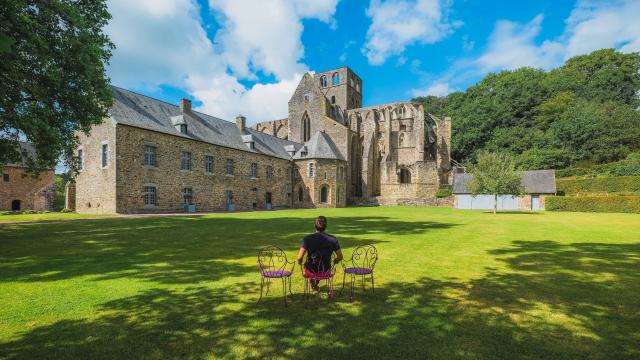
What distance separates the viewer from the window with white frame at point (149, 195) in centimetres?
2386

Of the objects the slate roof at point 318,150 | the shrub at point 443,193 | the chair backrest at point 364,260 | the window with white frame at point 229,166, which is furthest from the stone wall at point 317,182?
the chair backrest at point 364,260

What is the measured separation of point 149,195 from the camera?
24.2m

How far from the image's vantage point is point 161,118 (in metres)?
26.3

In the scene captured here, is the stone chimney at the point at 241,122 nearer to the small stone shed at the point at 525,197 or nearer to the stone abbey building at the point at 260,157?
the stone abbey building at the point at 260,157

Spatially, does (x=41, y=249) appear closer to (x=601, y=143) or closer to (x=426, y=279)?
(x=426, y=279)

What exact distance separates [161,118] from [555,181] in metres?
43.3

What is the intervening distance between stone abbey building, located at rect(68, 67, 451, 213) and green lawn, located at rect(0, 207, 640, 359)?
52.1 feet

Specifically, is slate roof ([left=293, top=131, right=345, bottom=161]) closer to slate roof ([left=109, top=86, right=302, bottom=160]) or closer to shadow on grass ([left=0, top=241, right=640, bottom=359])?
slate roof ([left=109, top=86, right=302, bottom=160])

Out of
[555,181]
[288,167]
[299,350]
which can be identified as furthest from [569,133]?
[299,350]

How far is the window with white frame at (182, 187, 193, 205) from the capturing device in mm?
26891

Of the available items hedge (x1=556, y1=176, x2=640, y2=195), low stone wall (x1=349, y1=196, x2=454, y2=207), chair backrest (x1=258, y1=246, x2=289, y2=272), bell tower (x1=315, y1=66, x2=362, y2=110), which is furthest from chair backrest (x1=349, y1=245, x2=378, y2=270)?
bell tower (x1=315, y1=66, x2=362, y2=110)

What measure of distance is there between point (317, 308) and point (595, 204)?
1391 inches

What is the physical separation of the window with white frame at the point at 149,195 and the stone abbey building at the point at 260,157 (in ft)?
0.25

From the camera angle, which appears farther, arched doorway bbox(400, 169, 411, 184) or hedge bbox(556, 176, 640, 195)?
arched doorway bbox(400, 169, 411, 184)
